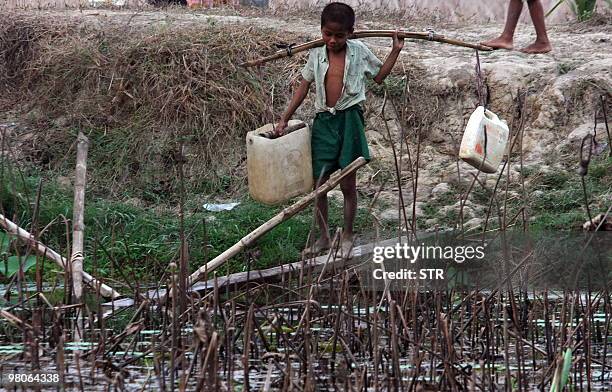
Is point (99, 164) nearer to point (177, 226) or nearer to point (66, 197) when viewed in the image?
point (66, 197)

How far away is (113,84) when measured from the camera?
8.38 metres

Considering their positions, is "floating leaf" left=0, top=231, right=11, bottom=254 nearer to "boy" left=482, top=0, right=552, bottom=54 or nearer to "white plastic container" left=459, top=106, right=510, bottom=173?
"white plastic container" left=459, top=106, right=510, bottom=173

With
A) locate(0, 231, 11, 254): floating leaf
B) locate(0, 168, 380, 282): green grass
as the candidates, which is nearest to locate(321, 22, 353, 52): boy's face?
locate(0, 168, 380, 282): green grass

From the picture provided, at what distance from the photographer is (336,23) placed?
5680 mm

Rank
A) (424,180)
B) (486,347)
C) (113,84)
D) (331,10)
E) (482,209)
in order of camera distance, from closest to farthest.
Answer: (486,347), (331,10), (482,209), (424,180), (113,84)

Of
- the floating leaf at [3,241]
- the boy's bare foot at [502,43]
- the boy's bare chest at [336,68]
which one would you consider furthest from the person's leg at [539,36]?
the floating leaf at [3,241]

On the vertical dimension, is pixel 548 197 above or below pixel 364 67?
below

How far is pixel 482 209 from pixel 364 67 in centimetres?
158

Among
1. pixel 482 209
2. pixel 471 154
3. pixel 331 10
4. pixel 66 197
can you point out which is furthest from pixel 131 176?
pixel 471 154

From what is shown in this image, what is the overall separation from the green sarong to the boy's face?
0.33m

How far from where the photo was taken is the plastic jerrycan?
19.1 feet

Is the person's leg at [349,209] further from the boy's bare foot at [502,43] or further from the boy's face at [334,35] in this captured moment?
the boy's bare foot at [502,43]

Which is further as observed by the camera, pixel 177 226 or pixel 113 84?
pixel 113 84

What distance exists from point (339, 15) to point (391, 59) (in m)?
0.32
